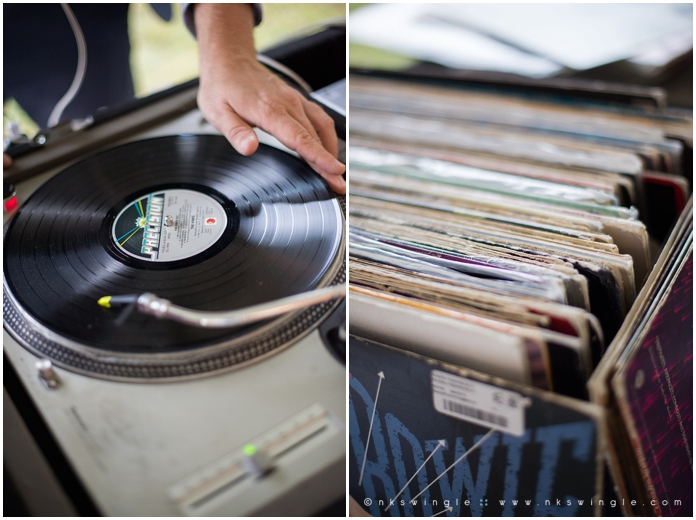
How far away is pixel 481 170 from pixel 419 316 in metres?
0.34

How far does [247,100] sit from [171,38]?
42 cm

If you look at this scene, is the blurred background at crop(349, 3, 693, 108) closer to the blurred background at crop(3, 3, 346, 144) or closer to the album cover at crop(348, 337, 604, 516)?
the blurred background at crop(3, 3, 346, 144)

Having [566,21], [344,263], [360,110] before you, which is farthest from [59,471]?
[566,21]

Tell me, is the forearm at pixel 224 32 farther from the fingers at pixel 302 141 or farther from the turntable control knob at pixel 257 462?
the turntable control knob at pixel 257 462

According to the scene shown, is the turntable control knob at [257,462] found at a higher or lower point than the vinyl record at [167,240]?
lower

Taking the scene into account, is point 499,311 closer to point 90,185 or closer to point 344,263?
point 344,263

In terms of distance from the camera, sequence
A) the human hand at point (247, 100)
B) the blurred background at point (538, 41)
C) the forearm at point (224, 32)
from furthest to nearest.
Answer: the blurred background at point (538, 41), the forearm at point (224, 32), the human hand at point (247, 100)

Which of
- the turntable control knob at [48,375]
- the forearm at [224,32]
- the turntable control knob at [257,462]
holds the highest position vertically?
the forearm at [224,32]

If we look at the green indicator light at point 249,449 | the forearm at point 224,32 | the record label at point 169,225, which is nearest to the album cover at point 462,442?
the green indicator light at point 249,449

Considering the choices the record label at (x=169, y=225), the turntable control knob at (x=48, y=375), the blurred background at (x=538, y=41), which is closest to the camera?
the turntable control knob at (x=48, y=375)

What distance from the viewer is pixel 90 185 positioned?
79 cm

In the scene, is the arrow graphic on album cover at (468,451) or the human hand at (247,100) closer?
the arrow graphic on album cover at (468,451)

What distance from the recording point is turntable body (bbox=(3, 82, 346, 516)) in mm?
511

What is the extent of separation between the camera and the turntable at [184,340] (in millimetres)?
519
